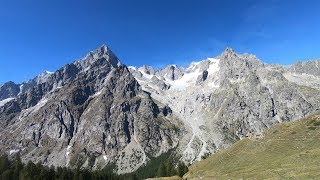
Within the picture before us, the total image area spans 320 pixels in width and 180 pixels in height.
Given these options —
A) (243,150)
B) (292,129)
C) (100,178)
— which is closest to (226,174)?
(243,150)

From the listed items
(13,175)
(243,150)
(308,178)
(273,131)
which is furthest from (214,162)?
(13,175)

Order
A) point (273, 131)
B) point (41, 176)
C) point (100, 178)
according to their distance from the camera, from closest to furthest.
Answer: point (273, 131) < point (41, 176) < point (100, 178)

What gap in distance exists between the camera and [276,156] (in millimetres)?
76625

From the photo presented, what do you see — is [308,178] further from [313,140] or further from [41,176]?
[41,176]

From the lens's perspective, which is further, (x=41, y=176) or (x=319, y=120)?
(x=41, y=176)

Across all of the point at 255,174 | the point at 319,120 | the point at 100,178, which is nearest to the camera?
the point at 255,174

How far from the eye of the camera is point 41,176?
157000 mm

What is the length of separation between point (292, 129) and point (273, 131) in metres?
7.80

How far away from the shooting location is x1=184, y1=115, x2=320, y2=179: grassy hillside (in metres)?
61.4

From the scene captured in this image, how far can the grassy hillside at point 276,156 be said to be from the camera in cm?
6144

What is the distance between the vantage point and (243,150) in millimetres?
93625

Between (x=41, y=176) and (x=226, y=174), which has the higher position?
(x=41, y=176)

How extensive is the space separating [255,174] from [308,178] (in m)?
13.3

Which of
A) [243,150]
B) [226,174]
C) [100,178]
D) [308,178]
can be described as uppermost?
[100,178]
